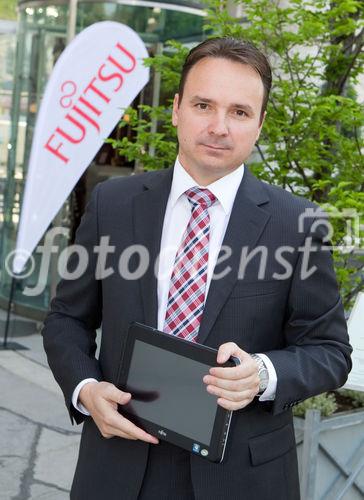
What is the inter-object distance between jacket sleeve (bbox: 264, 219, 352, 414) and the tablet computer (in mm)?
Answer: 187

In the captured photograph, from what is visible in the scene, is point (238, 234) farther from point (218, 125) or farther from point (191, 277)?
point (218, 125)

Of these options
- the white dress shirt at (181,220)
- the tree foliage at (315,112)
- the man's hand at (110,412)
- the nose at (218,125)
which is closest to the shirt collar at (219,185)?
the white dress shirt at (181,220)

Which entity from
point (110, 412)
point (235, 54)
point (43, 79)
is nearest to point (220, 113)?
point (235, 54)

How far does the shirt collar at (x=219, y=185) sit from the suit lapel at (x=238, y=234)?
0.02m

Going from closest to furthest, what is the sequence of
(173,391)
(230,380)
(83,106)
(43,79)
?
(230,380) → (173,391) → (83,106) → (43,79)

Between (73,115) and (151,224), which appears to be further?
(73,115)

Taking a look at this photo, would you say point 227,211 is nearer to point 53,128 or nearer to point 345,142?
point 345,142

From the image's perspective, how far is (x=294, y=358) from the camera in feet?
5.53

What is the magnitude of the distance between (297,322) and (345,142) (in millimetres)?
1962

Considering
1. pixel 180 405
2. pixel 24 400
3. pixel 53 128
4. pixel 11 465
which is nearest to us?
pixel 180 405

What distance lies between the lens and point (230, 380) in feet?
4.89

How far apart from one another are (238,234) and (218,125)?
252 millimetres

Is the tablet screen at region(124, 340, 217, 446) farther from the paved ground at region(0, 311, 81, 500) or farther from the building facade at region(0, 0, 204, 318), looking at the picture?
the building facade at region(0, 0, 204, 318)

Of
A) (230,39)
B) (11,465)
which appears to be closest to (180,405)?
(230,39)
